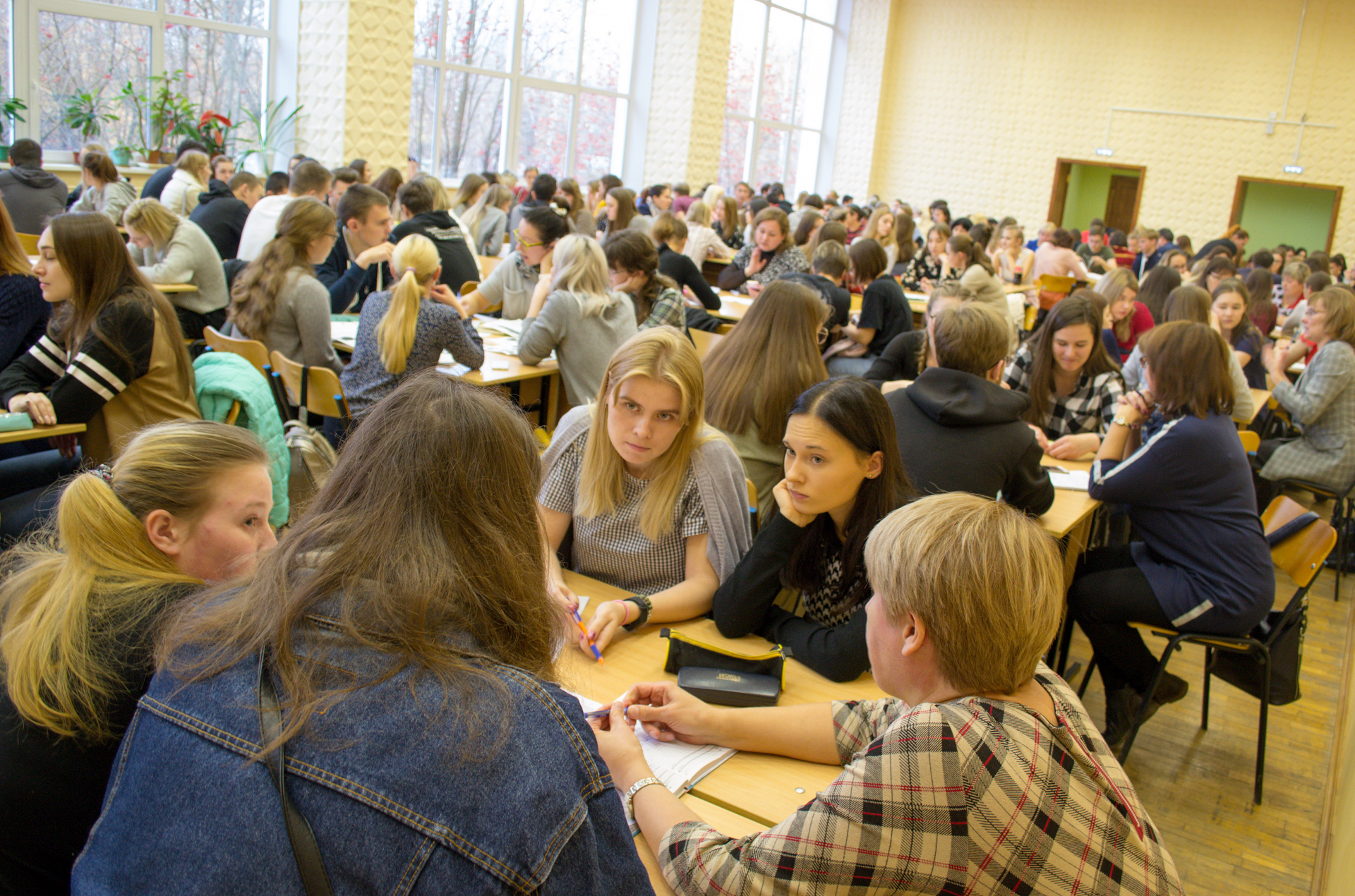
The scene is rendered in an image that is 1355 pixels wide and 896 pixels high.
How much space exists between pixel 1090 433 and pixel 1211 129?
14184mm

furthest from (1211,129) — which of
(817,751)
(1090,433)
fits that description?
(817,751)

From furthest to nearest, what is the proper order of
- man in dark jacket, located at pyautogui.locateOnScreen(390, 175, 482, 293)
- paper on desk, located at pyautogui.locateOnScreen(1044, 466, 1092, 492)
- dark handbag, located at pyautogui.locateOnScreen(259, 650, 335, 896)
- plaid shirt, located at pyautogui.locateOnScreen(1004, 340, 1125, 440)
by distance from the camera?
1. man in dark jacket, located at pyautogui.locateOnScreen(390, 175, 482, 293)
2. plaid shirt, located at pyautogui.locateOnScreen(1004, 340, 1125, 440)
3. paper on desk, located at pyautogui.locateOnScreen(1044, 466, 1092, 492)
4. dark handbag, located at pyautogui.locateOnScreen(259, 650, 335, 896)

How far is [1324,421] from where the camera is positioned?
4500 millimetres

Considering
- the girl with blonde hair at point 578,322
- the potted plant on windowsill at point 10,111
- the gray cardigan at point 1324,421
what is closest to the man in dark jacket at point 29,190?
the potted plant on windowsill at point 10,111

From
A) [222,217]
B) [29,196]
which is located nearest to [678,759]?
[222,217]

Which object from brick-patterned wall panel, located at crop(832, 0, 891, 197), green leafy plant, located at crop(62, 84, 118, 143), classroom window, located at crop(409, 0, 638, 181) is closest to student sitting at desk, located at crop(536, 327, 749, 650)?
green leafy plant, located at crop(62, 84, 118, 143)

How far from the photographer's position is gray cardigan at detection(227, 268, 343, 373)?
12.7ft

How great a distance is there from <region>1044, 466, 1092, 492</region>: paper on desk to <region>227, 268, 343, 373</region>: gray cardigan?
2873 mm

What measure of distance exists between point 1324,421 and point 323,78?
29.1ft

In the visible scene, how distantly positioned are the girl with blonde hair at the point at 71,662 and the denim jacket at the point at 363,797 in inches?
10.9

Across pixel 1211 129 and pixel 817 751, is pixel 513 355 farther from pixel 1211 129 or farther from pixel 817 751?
pixel 1211 129

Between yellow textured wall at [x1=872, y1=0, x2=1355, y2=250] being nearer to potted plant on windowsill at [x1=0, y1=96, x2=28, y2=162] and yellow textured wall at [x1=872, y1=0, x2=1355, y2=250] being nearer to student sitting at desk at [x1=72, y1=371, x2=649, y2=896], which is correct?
potted plant on windowsill at [x1=0, y1=96, x2=28, y2=162]

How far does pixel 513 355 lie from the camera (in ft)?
14.9

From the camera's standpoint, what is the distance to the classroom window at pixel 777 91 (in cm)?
1534
